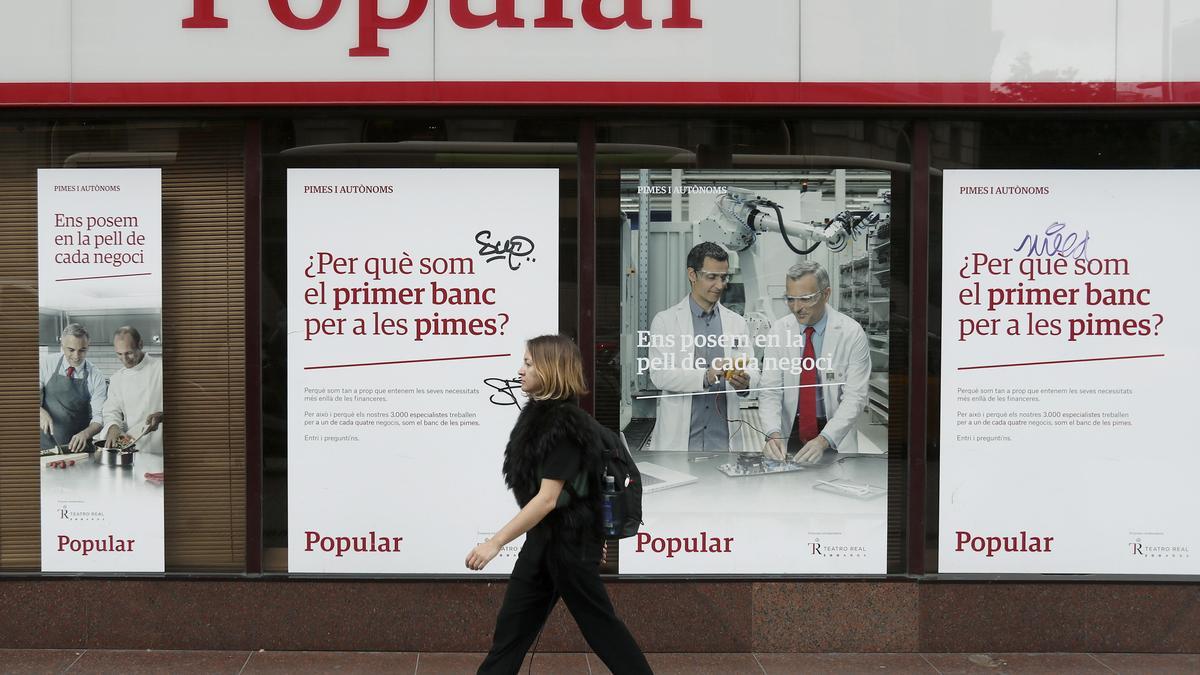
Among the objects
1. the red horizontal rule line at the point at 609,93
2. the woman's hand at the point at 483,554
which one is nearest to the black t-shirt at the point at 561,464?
the woman's hand at the point at 483,554

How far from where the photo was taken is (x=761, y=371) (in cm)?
612

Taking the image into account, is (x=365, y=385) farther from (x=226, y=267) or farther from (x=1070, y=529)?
(x=1070, y=529)

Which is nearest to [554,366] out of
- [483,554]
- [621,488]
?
[621,488]

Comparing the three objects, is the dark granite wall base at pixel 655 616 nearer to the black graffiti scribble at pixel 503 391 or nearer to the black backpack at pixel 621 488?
the black graffiti scribble at pixel 503 391

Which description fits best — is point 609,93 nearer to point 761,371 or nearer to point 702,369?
point 702,369

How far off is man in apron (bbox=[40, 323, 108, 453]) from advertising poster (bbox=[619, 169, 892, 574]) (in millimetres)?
2947

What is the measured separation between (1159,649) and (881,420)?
197cm

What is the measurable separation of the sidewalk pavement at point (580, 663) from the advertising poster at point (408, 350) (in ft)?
1.62

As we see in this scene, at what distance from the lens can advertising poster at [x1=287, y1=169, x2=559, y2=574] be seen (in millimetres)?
6047

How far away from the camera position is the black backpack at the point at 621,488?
4.44 metres

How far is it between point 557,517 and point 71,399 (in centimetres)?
325

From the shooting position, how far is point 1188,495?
6.06 m

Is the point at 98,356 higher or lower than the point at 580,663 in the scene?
higher

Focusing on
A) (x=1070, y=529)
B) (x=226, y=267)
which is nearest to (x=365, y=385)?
(x=226, y=267)
